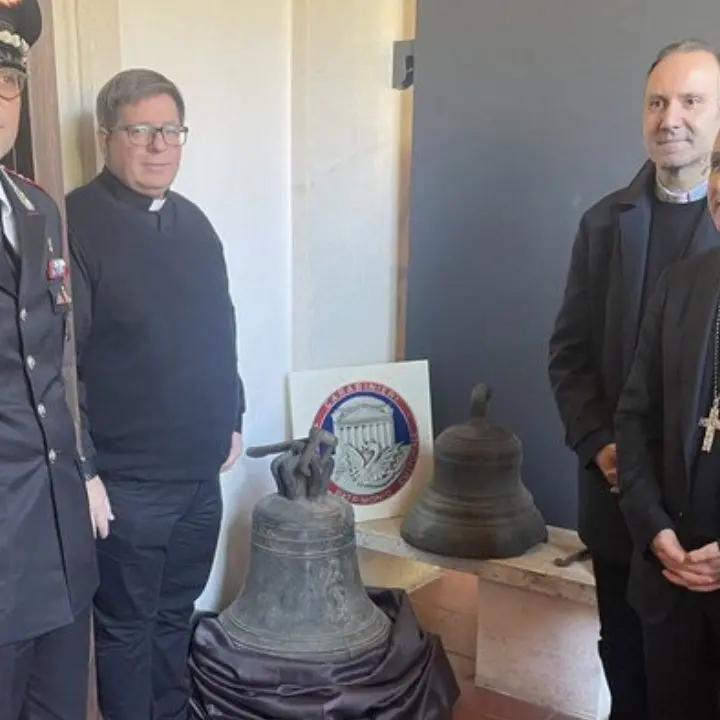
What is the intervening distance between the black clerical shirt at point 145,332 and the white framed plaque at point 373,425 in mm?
686

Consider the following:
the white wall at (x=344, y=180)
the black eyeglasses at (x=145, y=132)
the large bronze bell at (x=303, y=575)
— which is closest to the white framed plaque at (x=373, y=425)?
the white wall at (x=344, y=180)

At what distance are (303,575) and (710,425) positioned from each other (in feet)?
3.51

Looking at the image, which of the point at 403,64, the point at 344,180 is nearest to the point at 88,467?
the point at 344,180

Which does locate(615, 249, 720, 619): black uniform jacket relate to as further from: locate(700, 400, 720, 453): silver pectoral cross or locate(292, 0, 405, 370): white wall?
locate(292, 0, 405, 370): white wall

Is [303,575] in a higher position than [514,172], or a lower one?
lower

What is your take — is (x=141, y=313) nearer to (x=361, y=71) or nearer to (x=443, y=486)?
(x=443, y=486)

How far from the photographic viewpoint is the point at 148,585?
79.0 inches

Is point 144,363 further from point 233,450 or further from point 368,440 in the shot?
point 368,440

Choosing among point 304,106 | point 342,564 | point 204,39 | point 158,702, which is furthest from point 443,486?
point 204,39

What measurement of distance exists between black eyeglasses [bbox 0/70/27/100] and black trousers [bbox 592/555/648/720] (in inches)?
51.2

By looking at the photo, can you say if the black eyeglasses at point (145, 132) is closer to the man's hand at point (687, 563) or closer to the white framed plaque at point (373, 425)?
the white framed plaque at point (373, 425)

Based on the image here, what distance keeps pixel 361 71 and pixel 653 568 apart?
1754mm

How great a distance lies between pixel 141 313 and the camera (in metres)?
1.91

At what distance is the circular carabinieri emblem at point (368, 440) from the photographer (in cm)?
276
